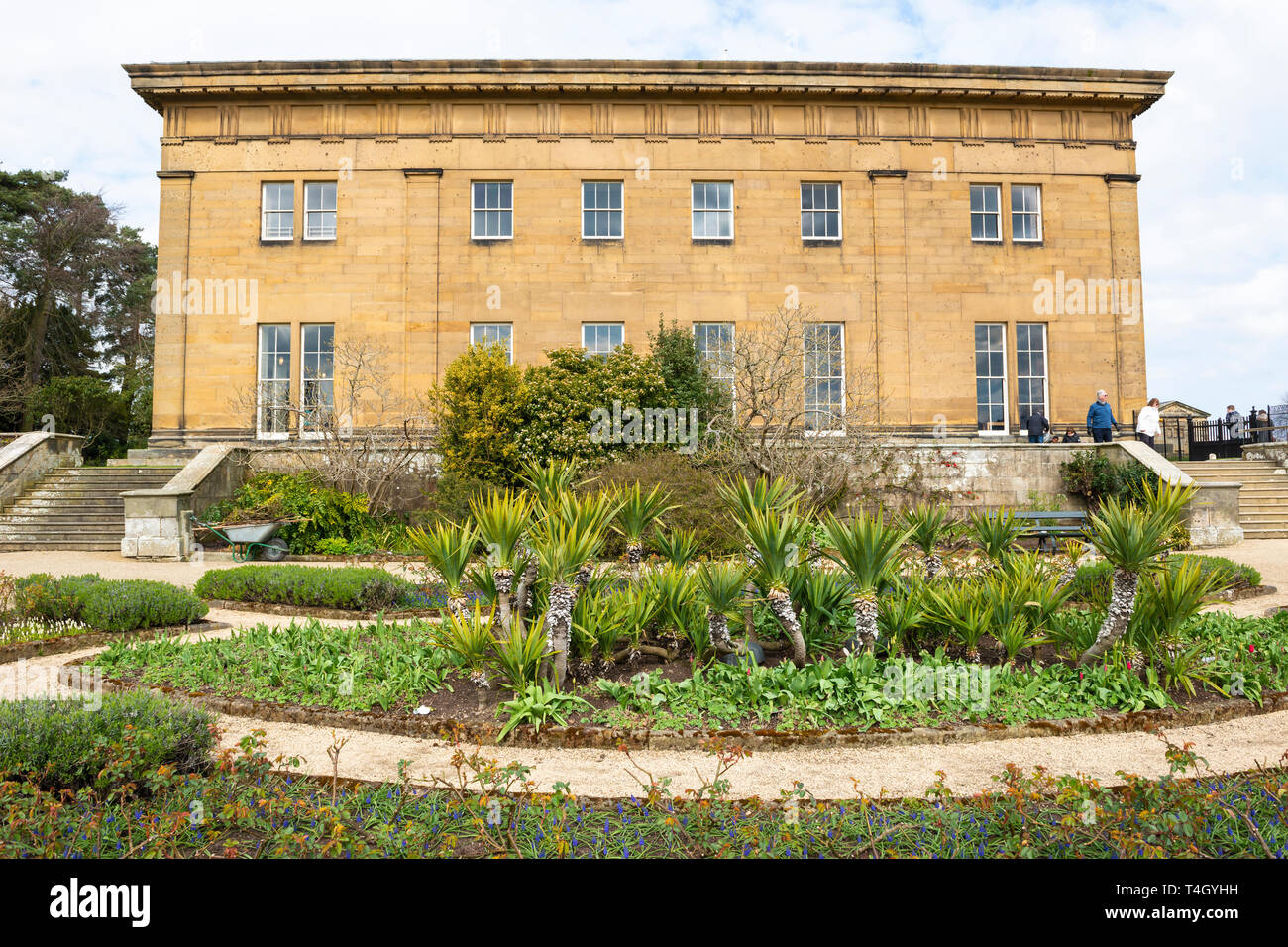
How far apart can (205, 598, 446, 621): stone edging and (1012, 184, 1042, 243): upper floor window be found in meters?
19.7

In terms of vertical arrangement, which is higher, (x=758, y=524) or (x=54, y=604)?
(x=758, y=524)

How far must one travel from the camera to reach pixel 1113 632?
5543mm

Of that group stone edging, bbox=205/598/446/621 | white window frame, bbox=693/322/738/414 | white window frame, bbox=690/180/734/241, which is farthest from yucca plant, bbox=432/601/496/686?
white window frame, bbox=690/180/734/241

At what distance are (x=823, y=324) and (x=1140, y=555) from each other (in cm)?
1631

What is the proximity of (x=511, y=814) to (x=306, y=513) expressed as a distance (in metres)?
13.0

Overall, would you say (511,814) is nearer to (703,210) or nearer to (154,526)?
(154,526)

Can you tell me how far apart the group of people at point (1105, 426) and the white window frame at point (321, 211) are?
736 inches

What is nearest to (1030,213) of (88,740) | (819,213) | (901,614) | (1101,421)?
(819,213)

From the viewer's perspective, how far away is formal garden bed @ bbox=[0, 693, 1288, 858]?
3090 millimetres

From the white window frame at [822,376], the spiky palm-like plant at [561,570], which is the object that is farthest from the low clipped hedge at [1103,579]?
the white window frame at [822,376]

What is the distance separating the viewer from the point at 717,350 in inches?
667
